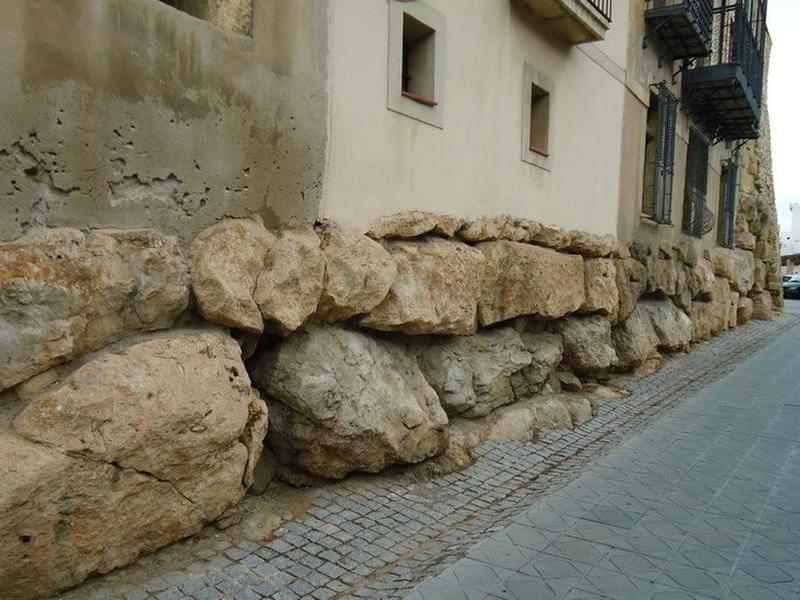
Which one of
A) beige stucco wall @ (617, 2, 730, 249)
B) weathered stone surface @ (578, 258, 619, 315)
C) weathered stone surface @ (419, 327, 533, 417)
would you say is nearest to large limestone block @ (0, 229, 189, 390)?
weathered stone surface @ (419, 327, 533, 417)

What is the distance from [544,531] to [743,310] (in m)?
13.5

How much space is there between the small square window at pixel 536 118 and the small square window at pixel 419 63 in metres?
1.45

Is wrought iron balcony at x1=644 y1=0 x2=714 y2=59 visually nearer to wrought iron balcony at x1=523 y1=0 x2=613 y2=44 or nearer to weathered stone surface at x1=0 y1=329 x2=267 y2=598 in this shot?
wrought iron balcony at x1=523 y1=0 x2=613 y2=44

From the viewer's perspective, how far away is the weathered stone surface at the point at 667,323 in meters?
9.47

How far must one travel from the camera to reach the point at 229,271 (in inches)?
135

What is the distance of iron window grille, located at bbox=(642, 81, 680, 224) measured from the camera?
32.5ft

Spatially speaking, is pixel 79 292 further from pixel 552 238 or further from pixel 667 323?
pixel 667 323

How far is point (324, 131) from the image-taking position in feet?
13.7

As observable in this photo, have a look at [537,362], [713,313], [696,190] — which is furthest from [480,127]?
[713,313]

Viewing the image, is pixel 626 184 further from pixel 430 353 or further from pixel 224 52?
pixel 224 52

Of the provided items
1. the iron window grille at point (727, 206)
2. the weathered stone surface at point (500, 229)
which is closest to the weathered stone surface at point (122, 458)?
the weathered stone surface at point (500, 229)

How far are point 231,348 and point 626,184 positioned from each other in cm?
695

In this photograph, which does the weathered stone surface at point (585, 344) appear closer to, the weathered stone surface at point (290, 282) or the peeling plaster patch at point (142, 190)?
the weathered stone surface at point (290, 282)

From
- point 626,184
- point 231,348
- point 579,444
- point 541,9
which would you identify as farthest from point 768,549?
point 626,184
